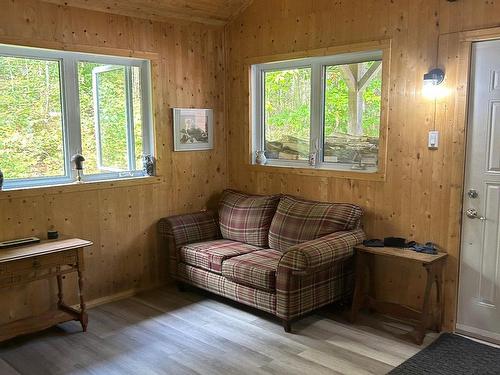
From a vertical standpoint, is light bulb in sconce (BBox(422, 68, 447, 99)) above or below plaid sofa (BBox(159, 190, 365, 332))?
A: above

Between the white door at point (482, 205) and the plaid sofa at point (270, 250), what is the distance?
81 cm

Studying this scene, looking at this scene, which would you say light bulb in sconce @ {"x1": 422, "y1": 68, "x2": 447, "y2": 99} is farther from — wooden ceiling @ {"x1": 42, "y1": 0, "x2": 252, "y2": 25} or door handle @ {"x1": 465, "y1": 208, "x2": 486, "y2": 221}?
wooden ceiling @ {"x1": 42, "y1": 0, "x2": 252, "y2": 25}

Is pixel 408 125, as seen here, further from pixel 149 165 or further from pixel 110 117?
pixel 110 117

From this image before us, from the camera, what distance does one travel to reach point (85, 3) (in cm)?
383

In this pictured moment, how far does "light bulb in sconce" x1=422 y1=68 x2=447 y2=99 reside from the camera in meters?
Answer: 3.39

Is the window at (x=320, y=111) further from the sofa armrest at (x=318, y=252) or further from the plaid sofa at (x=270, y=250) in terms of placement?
the sofa armrest at (x=318, y=252)

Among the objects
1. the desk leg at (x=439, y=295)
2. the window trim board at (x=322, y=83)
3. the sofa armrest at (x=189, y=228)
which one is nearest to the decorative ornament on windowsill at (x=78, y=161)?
the sofa armrest at (x=189, y=228)

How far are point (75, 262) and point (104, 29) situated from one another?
6.30 ft

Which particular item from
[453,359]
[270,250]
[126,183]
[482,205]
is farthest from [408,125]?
[126,183]

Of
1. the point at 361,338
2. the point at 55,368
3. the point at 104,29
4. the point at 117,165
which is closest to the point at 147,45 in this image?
the point at 104,29

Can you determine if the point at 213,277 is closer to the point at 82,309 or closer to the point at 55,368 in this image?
the point at 82,309

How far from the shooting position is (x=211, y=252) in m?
4.09

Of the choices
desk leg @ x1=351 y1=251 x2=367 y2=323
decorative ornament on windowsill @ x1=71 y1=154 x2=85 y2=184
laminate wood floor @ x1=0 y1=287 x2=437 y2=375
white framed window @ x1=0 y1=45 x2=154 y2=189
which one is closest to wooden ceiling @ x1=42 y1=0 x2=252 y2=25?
white framed window @ x1=0 y1=45 x2=154 y2=189

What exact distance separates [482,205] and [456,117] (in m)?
0.64
